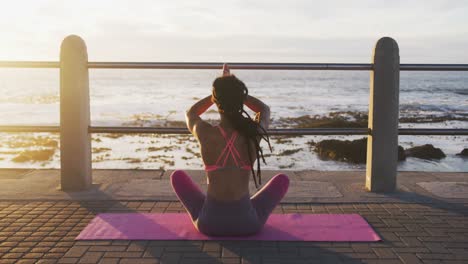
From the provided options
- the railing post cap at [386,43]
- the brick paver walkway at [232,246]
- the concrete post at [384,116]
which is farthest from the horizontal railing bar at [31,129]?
the railing post cap at [386,43]

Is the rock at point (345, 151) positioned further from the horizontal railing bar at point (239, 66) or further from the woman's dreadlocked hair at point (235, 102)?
the woman's dreadlocked hair at point (235, 102)

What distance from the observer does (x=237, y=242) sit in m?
3.94

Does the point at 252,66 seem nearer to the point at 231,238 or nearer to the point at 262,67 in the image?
the point at 262,67

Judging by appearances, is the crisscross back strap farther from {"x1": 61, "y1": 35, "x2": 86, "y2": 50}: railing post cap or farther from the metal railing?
{"x1": 61, "y1": 35, "x2": 86, "y2": 50}: railing post cap

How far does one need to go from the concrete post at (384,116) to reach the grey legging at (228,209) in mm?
1637

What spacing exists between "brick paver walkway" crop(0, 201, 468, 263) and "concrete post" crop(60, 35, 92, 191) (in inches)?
31.3

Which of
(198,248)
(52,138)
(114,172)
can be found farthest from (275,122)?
(198,248)

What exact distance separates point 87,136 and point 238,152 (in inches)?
88.4

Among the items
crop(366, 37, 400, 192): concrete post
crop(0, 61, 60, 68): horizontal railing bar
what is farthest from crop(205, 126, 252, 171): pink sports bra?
crop(0, 61, 60, 68): horizontal railing bar

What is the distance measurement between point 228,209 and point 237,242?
9.7 inches

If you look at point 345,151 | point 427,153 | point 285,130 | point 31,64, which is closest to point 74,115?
point 31,64

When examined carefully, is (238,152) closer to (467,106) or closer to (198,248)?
(198,248)

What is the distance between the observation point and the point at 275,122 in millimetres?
18422

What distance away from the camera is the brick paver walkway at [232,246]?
11.9 ft
